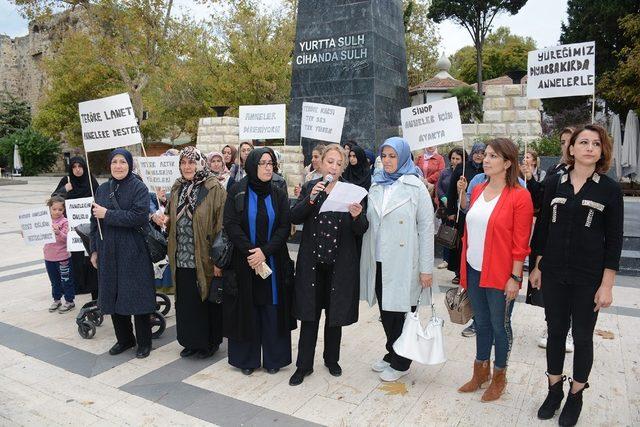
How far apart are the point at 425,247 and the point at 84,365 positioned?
303 centimetres

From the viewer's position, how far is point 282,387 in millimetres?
3799

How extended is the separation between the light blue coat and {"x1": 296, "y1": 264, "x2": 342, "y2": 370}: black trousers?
429 mm

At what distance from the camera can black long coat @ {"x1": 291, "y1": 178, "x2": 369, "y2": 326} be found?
12.1 feet

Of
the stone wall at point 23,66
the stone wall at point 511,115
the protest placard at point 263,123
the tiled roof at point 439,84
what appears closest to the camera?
the protest placard at point 263,123

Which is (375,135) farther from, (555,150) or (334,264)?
(334,264)

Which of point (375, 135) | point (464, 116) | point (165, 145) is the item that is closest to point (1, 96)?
point (165, 145)

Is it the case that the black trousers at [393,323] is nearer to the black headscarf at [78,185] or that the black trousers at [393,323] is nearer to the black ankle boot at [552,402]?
the black ankle boot at [552,402]

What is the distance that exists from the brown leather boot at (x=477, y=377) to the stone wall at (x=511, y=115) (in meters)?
7.52

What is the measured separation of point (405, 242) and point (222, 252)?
1.37 m

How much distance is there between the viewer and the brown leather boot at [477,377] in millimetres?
3623

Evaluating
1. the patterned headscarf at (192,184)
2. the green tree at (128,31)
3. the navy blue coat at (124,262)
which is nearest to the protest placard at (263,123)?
the patterned headscarf at (192,184)

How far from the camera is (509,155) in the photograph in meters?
3.28

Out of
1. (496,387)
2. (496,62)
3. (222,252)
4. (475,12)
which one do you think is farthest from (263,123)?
(496,62)

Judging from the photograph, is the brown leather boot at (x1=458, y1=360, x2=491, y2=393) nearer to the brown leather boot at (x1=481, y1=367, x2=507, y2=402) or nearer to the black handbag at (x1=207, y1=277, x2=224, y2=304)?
the brown leather boot at (x1=481, y1=367, x2=507, y2=402)
